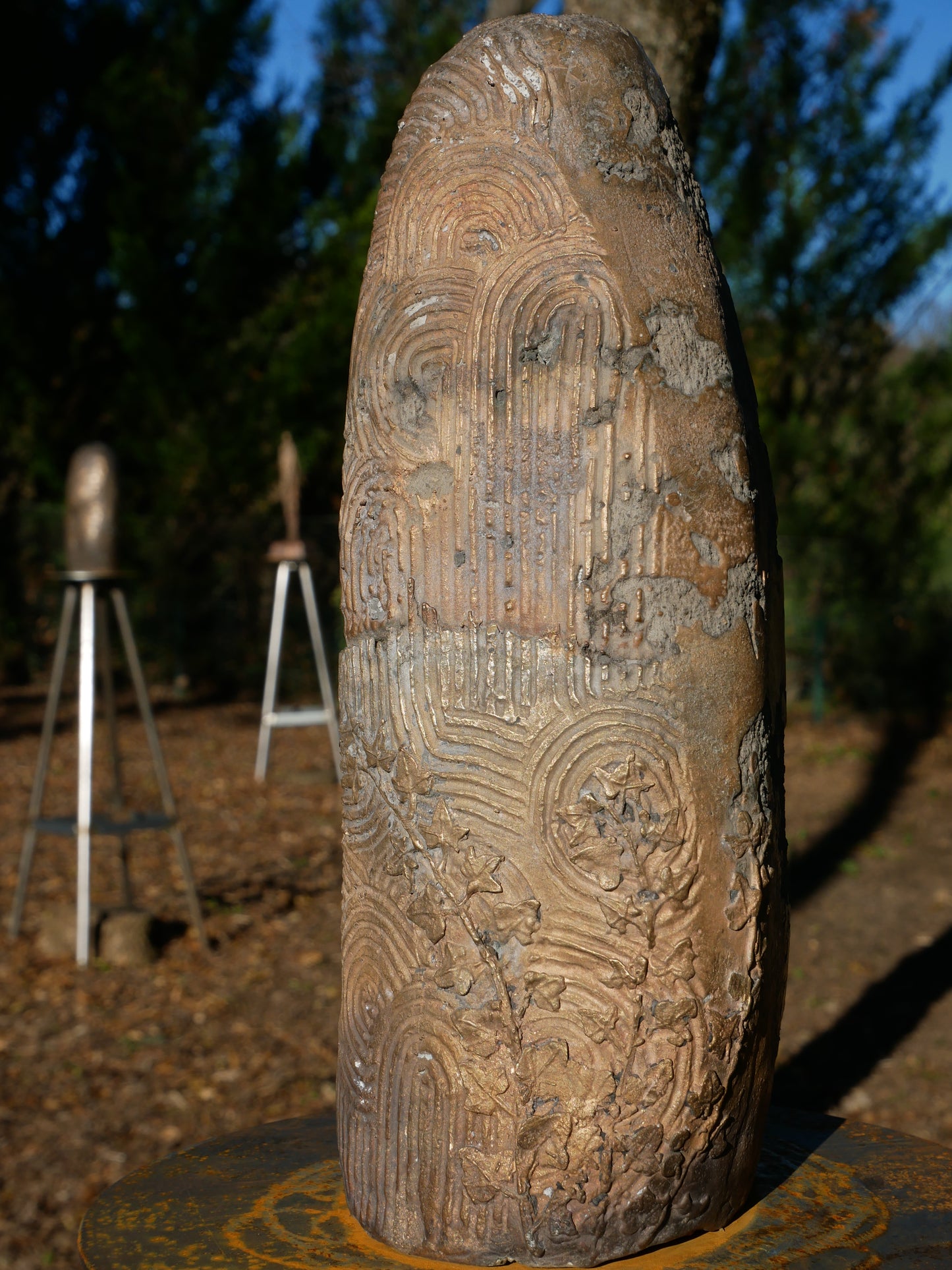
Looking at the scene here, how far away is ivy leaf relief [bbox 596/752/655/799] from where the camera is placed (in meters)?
2.15

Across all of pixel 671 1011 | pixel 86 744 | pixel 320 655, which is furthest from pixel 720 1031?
pixel 320 655

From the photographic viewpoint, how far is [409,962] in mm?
2275

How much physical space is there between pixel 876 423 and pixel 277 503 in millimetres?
6077

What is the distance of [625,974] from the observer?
2154 millimetres

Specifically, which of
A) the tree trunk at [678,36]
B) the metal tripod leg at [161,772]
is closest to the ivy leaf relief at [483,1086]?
the tree trunk at [678,36]

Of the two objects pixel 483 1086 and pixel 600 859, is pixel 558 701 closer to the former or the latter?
pixel 600 859

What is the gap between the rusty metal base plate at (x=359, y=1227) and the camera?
2156 millimetres

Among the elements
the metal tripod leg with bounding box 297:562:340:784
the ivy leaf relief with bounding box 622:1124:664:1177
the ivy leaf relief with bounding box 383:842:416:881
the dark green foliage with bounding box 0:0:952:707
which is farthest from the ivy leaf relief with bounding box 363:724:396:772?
the dark green foliage with bounding box 0:0:952:707

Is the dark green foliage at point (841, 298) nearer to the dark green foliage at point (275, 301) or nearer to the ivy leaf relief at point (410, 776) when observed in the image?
the dark green foliage at point (275, 301)

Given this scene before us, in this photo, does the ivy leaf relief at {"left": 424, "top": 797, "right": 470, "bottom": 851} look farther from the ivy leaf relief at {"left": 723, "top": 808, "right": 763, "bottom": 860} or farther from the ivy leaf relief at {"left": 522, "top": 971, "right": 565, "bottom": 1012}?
the ivy leaf relief at {"left": 723, "top": 808, "right": 763, "bottom": 860}

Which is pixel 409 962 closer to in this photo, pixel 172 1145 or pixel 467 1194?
pixel 467 1194

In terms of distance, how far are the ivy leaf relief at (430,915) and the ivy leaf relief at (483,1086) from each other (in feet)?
0.74

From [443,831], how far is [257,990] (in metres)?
3.81

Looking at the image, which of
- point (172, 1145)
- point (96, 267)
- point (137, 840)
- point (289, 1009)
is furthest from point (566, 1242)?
point (96, 267)
